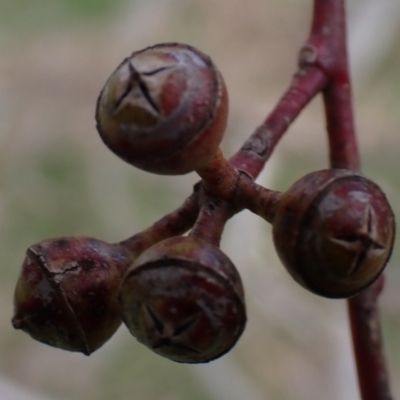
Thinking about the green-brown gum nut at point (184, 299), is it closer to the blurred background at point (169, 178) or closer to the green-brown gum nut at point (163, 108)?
the green-brown gum nut at point (163, 108)

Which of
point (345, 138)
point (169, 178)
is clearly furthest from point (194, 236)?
point (169, 178)

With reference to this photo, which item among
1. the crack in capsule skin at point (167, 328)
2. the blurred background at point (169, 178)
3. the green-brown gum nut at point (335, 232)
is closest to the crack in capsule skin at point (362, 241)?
the green-brown gum nut at point (335, 232)

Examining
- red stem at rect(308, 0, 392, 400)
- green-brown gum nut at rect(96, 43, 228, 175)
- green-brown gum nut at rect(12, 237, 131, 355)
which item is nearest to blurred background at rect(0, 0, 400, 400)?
red stem at rect(308, 0, 392, 400)

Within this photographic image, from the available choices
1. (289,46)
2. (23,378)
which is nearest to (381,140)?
(289,46)

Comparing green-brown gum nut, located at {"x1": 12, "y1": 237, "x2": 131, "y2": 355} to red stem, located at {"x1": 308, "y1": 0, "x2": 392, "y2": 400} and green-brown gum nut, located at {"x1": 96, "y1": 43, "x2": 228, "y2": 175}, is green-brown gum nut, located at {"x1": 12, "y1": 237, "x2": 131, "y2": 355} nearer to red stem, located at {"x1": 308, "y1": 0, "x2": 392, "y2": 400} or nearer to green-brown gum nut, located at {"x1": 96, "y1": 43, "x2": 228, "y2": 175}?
green-brown gum nut, located at {"x1": 96, "y1": 43, "x2": 228, "y2": 175}

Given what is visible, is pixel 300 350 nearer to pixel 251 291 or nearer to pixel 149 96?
pixel 251 291

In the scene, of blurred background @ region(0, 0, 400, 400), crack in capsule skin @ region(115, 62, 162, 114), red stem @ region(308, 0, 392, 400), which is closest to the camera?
crack in capsule skin @ region(115, 62, 162, 114)

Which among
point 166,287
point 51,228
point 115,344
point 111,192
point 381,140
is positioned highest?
point 381,140
